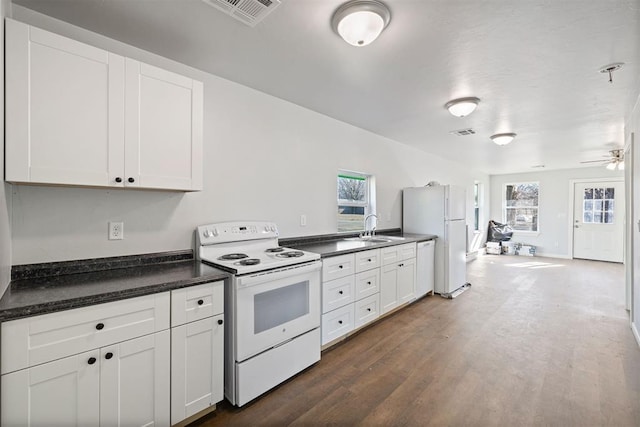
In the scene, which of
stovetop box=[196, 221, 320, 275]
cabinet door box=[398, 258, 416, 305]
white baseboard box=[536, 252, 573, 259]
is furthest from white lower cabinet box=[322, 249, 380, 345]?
white baseboard box=[536, 252, 573, 259]

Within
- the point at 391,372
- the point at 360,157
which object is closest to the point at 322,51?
the point at 360,157

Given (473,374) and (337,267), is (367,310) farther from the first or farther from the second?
(473,374)

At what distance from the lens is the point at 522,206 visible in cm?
825

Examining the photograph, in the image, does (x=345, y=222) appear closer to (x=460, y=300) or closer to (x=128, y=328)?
(x=460, y=300)

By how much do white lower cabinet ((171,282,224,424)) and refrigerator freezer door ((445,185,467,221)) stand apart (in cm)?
349

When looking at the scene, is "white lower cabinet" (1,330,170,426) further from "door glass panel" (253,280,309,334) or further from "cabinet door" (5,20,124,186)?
"cabinet door" (5,20,124,186)

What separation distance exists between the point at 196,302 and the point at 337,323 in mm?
1426

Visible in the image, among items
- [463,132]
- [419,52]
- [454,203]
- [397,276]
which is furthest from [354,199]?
[419,52]

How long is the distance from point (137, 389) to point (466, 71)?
3.09m

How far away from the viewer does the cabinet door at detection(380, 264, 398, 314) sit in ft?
10.5

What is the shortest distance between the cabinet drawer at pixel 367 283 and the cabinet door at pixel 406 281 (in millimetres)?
512

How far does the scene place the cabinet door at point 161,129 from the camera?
5.69 ft

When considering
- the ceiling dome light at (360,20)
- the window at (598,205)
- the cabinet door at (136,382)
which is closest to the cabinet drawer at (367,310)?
the cabinet door at (136,382)

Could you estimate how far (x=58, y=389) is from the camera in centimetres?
125
